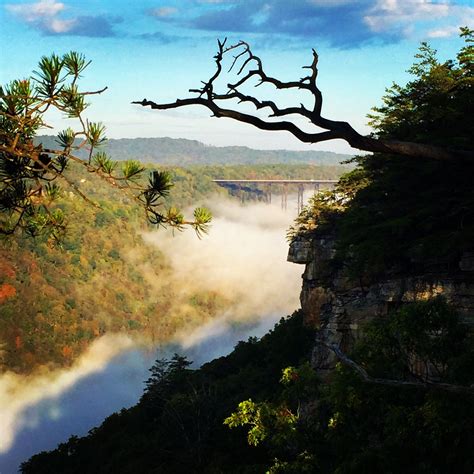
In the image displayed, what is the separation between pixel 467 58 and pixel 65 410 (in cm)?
16421

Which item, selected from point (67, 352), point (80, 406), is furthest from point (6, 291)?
point (80, 406)

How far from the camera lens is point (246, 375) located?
47.1 m

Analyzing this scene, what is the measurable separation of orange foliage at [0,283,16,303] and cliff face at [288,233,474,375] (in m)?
121

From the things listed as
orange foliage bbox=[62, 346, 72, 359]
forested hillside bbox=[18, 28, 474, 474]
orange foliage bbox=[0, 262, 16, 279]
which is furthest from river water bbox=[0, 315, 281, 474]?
forested hillside bbox=[18, 28, 474, 474]

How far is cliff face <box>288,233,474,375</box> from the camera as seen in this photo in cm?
2257

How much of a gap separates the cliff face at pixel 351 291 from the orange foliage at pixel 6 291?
397 ft

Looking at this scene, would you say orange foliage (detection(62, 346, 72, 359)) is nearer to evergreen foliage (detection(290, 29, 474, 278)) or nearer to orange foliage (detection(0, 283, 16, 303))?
orange foliage (detection(0, 283, 16, 303))

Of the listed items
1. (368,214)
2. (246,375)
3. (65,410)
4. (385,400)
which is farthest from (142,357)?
(385,400)

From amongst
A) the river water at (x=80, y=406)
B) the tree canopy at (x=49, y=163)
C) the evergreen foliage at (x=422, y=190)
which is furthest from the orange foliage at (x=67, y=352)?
the tree canopy at (x=49, y=163)

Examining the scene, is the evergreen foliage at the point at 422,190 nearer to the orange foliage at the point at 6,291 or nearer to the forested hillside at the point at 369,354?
the forested hillside at the point at 369,354

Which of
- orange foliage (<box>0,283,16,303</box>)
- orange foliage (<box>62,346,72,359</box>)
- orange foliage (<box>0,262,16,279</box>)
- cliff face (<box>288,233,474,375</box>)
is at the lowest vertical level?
orange foliage (<box>62,346,72,359</box>)

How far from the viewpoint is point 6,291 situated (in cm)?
14938

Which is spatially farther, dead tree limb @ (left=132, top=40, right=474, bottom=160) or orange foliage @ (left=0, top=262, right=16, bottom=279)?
orange foliage @ (left=0, top=262, right=16, bottom=279)

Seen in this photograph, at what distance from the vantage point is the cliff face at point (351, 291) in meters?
22.6
